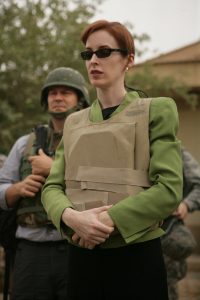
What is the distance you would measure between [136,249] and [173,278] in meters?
2.03

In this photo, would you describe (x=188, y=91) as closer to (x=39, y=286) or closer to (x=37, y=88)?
(x=37, y=88)

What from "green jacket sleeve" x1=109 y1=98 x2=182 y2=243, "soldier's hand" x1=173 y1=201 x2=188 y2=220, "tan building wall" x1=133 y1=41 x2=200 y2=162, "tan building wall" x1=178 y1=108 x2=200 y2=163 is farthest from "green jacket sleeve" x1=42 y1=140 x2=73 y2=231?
"tan building wall" x1=178 y1=108 x2=200 y2=163

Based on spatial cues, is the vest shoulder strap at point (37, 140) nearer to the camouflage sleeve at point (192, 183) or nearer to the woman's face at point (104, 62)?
the woman's face at point (104, 62)

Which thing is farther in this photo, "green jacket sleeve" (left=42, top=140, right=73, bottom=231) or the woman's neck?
the woman's neck

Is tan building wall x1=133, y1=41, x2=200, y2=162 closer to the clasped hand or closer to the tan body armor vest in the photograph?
the tan body armor vest

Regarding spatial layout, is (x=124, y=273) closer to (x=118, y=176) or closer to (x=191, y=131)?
(x=118, y=176)

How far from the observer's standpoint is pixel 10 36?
7066 millimetres

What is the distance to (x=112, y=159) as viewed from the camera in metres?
1.84

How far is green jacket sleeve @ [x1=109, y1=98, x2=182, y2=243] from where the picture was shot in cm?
171

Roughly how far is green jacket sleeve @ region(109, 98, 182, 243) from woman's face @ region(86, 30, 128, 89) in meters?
0.21

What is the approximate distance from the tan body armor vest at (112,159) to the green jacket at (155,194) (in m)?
0.04

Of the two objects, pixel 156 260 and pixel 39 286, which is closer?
pixel 156 260

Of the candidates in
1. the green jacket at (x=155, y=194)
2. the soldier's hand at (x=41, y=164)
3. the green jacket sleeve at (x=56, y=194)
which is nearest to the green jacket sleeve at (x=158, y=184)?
the green jacket at (x=155, y=194)

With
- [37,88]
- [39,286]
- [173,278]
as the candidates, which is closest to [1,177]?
[39,286]
